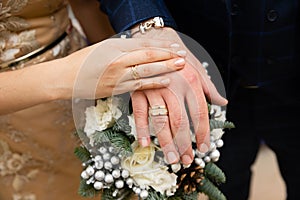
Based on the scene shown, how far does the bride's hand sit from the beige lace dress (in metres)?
0.24

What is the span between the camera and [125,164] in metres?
1.00

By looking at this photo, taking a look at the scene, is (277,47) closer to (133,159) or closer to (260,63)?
(260,63)

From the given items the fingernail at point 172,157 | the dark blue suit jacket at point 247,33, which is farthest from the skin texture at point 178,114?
the dark blue suit jacket at point 247,33

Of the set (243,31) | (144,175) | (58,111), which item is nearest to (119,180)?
(144,175)

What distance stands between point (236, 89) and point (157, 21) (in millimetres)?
446

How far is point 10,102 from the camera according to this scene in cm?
107

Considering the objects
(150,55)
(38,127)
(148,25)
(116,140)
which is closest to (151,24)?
(148,25)

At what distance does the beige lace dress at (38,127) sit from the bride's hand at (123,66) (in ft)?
0.80

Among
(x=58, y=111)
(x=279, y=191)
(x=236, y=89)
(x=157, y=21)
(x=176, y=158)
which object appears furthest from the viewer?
(x=279, y=191)

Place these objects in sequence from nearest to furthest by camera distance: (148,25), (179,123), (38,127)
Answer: (179,123) < (148,25) < (38,127)

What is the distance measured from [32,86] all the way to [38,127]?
0.82 ft

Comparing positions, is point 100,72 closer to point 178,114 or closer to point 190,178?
point 178,114

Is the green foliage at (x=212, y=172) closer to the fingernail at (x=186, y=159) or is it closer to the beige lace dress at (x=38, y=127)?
the fingernail at (x=186, y=159)

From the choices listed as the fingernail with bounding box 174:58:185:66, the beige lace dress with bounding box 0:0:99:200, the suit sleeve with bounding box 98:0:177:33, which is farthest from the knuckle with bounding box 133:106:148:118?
the beige lace dress with bounding box 0:0:99:200
